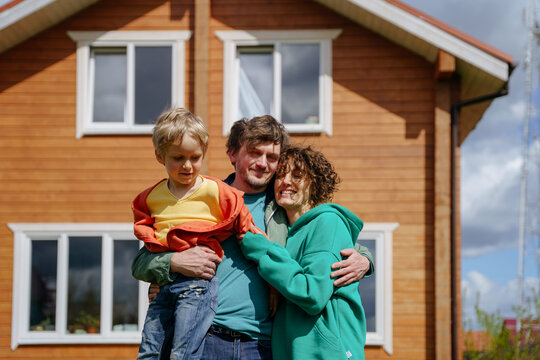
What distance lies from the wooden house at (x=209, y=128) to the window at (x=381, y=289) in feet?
0.07

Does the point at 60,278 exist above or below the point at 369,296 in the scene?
above

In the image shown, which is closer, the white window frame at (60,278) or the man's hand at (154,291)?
the man's hand at (154,291)

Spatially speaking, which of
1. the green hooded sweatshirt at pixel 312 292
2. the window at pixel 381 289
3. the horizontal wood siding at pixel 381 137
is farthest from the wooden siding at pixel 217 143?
the green hooded sweatshirt at pixel 312 292

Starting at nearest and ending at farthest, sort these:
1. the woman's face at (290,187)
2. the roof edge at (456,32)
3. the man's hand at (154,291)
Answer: the man's hand at (154,291) → the woman's face at (290,187) → the roof edge at (456,32)

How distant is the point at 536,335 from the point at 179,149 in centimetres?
934

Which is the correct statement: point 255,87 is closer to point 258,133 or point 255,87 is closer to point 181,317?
point 258,133

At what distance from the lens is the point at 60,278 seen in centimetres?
953

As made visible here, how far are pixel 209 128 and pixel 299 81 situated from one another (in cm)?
155

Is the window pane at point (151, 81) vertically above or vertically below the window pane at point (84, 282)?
above

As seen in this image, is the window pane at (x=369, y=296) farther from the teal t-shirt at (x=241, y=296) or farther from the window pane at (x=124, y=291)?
the teal t-shirt at (x=241, y=296)

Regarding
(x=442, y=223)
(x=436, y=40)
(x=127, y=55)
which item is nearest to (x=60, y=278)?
(x=127, y=55)

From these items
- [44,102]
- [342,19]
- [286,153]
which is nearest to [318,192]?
[286,153]

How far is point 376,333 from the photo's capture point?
9.12m

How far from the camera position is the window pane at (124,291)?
9462mm
